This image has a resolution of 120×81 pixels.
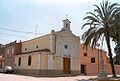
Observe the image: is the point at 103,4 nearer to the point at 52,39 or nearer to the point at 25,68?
the point at 52,39

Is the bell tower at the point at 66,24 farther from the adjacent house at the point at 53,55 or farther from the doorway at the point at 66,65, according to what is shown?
the doorway at the point at 66,65

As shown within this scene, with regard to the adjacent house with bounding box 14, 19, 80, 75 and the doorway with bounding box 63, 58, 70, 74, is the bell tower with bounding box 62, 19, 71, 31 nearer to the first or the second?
the adjacent house with bounding box 14, 19, 80, 75

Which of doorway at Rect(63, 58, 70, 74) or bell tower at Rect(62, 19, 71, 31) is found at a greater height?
bell tower at Rect(62, 19, 71, 31)

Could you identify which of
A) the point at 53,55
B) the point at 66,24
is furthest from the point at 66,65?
the point at 66,24

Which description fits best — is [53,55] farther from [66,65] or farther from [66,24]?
[66,24]

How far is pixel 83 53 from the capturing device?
167ft

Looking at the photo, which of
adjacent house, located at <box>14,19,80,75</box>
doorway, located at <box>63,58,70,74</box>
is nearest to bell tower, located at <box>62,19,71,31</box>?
adjacent house, located at <box>14,19,80,75</box>

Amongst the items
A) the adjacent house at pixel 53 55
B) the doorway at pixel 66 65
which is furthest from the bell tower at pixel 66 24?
the doorway at pixel 66 65

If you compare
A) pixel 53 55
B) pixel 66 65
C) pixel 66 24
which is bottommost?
pixel 66 65

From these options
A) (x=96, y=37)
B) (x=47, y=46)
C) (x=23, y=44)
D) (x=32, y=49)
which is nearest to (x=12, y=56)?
(x=23, y=44)

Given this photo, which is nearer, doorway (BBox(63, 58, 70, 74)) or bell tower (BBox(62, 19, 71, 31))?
doorway (BBox(63, 58, 70, 74))

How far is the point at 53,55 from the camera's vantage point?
125 ft

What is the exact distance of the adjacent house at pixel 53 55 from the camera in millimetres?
37562

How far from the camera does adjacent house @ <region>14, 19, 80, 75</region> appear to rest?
3756cm
